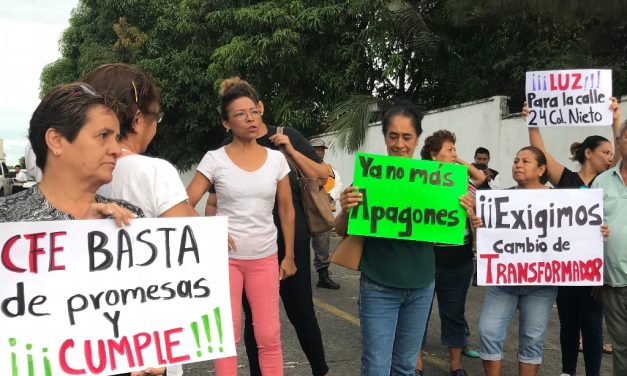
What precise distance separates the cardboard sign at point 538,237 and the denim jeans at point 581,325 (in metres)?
0.55

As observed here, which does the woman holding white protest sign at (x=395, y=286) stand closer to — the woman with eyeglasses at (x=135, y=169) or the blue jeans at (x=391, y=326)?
the blue jeans at (x=391, y=326)

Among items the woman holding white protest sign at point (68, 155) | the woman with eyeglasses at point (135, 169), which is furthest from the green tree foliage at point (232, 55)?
the woman holding white protest sign at point (68, 155)

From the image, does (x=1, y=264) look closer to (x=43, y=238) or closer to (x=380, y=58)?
(x=43, y=238)

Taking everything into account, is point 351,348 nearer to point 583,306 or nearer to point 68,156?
point 583,306

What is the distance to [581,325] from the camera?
4254 mm

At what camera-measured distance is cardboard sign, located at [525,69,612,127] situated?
495 cm

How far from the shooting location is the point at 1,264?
1917mm

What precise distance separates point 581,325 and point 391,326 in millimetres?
1831

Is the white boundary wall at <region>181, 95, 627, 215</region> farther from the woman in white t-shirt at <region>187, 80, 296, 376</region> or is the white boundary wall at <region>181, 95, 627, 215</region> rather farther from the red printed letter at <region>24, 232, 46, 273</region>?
the red printed letter at <region>24, 232, 46, 273</region>

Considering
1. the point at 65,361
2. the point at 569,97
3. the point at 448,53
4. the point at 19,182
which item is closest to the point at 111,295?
the point at 65,361

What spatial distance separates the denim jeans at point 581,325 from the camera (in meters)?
4.16

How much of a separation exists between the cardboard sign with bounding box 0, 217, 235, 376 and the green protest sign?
1035 mm

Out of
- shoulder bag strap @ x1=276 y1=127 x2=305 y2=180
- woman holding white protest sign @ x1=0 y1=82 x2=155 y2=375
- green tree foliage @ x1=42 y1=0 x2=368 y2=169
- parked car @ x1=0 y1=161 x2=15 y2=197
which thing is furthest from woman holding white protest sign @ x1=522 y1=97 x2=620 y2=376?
parked car @ x1=0 y1=161 x2=15 y2=197

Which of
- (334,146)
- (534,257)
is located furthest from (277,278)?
(334,146)
